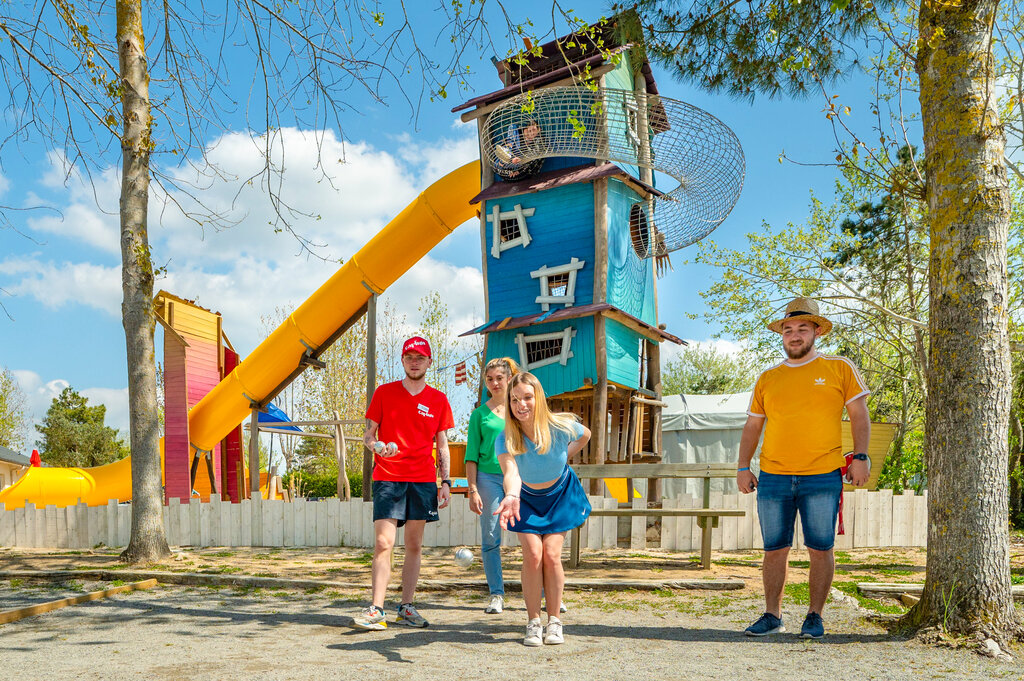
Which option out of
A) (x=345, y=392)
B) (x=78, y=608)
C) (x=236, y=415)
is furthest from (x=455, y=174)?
(x=345, y=392)

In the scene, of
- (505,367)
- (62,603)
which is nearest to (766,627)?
(505,367)

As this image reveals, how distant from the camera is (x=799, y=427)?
4.94m

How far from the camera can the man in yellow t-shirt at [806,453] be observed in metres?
4.86

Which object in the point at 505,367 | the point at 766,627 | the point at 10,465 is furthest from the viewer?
the point at 10,465

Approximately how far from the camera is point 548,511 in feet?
15.8

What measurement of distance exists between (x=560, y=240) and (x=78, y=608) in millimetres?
9302

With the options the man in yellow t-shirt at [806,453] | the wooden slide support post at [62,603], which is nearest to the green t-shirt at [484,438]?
the man in yellow t-shirt at [806,453]

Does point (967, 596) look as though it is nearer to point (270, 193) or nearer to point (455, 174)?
point (270, 193)

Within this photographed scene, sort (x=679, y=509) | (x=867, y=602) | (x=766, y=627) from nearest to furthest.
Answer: (x=766, y=627)
(x=867, y=602)
(x=679, y=509)

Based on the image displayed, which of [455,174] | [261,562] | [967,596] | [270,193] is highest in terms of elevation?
[455,174]

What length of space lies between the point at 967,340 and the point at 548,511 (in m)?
2.57

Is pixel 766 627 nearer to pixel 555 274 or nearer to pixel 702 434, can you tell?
pixel 555 274

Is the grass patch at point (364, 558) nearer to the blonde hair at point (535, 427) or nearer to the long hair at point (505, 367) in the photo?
the long hair at point (505, 367)

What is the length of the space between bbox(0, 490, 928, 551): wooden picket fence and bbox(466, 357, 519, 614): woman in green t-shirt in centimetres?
452
